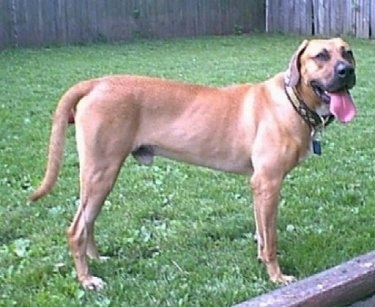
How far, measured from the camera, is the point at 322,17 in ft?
65.0

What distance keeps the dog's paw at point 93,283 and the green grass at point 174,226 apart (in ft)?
0.13

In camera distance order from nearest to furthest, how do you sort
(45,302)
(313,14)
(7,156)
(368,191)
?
(45,302) < (368,191) < (7,156) < (313,14)

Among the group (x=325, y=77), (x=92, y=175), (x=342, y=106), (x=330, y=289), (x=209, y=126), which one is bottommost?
(x=330, y=289)

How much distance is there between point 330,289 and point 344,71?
1404 millimetres

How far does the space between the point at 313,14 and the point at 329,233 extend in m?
15.0

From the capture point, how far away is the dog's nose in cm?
468

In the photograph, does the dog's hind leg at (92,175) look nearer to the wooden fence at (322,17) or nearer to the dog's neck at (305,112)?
the dog's neck at (305,112)

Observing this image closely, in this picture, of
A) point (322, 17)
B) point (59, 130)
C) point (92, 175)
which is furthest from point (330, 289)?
point (322, 17)

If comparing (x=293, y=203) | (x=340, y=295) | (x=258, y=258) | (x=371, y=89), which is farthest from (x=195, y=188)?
(x=371, y=89)

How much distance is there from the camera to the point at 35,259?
16.7 feet

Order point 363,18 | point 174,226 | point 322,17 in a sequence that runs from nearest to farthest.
A: point 174,226 < point 363,18 < point 322,17

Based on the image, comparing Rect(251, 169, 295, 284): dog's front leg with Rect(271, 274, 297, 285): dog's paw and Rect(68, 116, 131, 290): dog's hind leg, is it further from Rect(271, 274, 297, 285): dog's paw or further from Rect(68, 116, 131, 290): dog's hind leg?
Rect(68, 116, 131, 290): dog's hind leg

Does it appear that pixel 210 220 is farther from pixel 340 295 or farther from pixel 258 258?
pixel 340 295

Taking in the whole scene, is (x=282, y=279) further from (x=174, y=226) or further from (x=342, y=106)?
(x=174, y=226)
